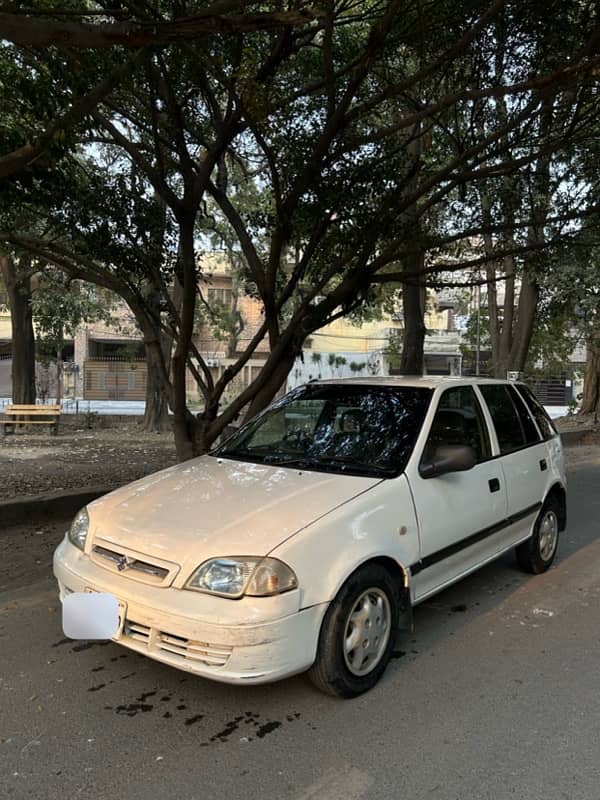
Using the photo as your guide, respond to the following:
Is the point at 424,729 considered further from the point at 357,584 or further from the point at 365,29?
the point at 365,29

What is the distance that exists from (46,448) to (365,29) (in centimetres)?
892

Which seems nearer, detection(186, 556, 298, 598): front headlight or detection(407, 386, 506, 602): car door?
detection(186, 556, 298, 598): front headlight

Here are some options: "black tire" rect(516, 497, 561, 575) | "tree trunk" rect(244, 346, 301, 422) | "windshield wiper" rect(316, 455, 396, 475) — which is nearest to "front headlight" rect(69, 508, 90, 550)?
"windshield wiper" rect(316, 455, 396, 475)

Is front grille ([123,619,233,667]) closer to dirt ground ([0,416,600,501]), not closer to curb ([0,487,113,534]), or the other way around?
curb ([0,487,113,534])

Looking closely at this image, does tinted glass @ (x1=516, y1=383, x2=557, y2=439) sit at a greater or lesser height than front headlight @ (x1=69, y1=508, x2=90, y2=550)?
greater

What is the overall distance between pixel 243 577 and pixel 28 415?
42.4 ft

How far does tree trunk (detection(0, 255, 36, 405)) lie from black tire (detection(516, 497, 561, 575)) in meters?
12.7

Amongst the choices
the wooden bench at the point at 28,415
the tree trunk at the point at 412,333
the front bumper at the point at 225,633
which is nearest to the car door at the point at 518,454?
the front bumper at the point at 225,633

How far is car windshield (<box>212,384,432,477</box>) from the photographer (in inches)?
147

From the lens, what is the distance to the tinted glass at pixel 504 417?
4613 mm

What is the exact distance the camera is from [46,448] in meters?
11.8

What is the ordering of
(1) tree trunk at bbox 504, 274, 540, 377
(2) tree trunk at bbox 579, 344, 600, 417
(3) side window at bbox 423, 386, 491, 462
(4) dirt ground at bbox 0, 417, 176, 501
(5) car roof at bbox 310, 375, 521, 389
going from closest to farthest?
(3) side window at bbox 423, 386, 491, 462 < (5) car roof at bbox 310, 375, 521, 389 < (4) dirt ground at bbox 0, 417, 176, 501 < (1) tree trunk at bbox 504, 274, 540, 377 < (2) tree trunk at bbox 579, 344, 600, 417

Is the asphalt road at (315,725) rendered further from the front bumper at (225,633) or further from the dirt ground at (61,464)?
the dirt ground at (61,464)

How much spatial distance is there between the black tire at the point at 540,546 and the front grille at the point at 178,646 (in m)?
3.04
